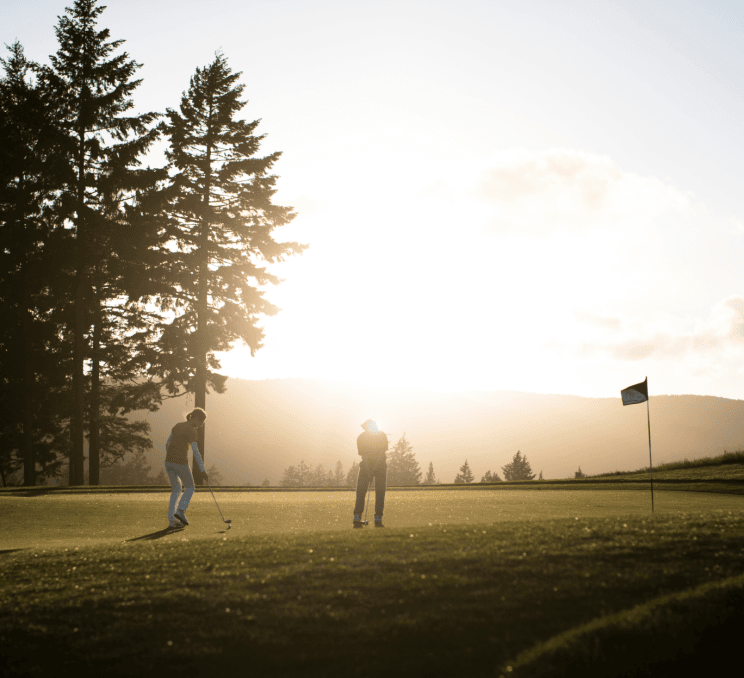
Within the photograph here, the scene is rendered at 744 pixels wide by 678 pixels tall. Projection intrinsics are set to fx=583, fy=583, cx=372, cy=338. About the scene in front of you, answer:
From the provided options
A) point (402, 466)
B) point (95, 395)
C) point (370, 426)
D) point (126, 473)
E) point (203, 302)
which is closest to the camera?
point (370, 426)

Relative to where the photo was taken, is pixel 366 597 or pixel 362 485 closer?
pixel 366 597

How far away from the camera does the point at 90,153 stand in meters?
32.0

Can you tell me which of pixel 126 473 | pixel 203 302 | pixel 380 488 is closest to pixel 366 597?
pixel 380 488

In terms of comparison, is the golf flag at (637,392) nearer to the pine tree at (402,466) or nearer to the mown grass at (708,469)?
the mown grass at (708,469)

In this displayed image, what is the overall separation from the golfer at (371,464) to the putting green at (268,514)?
447 millimetres

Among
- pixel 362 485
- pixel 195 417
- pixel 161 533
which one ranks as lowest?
pixel 161 533

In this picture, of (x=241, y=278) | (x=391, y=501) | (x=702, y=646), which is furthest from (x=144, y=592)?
(x=241, y=278)

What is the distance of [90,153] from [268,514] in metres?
26.4

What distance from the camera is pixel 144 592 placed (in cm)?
670

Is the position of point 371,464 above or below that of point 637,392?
below

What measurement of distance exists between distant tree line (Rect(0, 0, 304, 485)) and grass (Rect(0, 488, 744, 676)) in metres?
23.1

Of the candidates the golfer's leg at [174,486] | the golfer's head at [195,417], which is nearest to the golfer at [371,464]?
the golfer's head at [195,417]

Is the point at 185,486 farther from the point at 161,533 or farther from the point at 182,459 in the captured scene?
the point at 161,533

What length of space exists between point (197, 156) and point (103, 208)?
5961 millimetres
